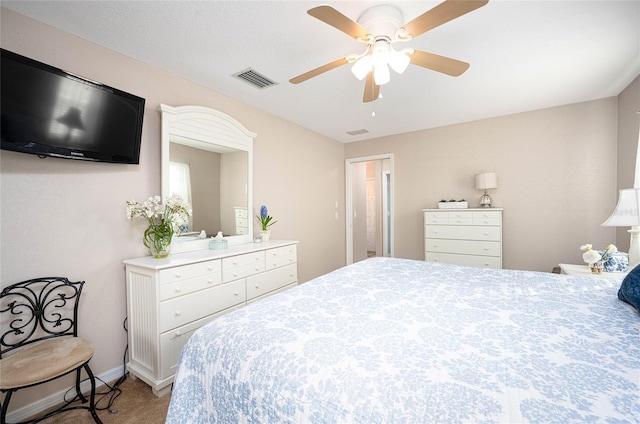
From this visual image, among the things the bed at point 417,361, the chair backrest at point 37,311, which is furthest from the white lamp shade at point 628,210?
the chair backrest at point 37,311

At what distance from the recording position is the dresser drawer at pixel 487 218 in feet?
10.9

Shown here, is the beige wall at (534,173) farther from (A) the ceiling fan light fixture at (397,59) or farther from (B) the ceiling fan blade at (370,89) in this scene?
(A) the ceiling fan light fixture at (397,59)

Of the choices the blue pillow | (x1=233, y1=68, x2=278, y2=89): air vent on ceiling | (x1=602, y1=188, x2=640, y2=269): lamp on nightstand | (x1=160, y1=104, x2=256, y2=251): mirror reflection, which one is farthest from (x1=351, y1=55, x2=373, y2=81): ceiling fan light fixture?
(x1=602, y1=188, x2=640, y2=269): lamp on nightstand

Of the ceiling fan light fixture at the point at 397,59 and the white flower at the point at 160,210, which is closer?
the ceiling fan light fixture at the point at 397,59

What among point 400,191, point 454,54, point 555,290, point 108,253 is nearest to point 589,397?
point 555,290

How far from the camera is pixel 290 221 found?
146 inches

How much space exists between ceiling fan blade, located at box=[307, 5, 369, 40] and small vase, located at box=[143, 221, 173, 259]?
1842 millimetres

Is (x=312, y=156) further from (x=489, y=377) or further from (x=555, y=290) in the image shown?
(x=489, y=377)

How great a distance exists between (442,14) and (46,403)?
3.31m

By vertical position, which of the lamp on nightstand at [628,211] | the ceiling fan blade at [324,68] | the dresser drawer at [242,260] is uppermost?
the ceiling fan blade at [324,68]

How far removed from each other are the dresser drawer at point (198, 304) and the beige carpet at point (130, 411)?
476 millimetres

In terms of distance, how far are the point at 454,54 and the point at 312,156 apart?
243cm

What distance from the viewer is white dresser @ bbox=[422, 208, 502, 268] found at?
334 cm

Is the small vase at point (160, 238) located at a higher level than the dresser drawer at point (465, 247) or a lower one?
higher
